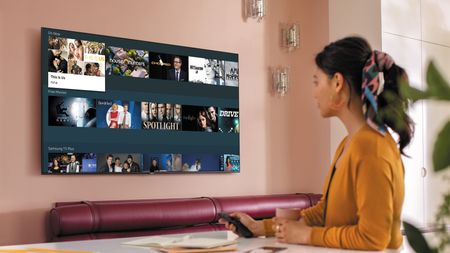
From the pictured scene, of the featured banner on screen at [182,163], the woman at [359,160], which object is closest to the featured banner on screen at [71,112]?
the featured banner on screen at [182,163]

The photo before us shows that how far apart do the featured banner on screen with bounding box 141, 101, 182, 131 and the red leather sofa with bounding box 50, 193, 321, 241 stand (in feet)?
2.03

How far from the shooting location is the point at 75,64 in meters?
3.95

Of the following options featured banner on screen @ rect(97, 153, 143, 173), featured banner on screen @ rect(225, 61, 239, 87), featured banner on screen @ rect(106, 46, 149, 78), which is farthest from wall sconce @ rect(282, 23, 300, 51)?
featured banner on screen @ rect(97, 153, 143, 173)

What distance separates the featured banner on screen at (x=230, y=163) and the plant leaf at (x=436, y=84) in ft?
14.6

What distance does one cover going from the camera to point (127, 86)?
165 inches

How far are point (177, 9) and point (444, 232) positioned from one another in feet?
14.6

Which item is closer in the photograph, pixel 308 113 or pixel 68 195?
pixel 68 195

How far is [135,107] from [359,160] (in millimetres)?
2752

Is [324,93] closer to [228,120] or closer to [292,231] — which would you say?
[292,231]

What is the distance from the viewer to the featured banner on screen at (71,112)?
3.83 meters

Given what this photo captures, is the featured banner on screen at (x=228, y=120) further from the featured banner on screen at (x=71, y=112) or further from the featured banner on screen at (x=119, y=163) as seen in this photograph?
the featured banner on screen at (x=71, y=112)

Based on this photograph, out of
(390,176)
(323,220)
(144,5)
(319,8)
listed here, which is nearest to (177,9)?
(144,5)

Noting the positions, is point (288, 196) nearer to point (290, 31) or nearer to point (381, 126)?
point (290, 31)

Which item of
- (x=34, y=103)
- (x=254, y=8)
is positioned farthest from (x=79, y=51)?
(x=254, y=8)
